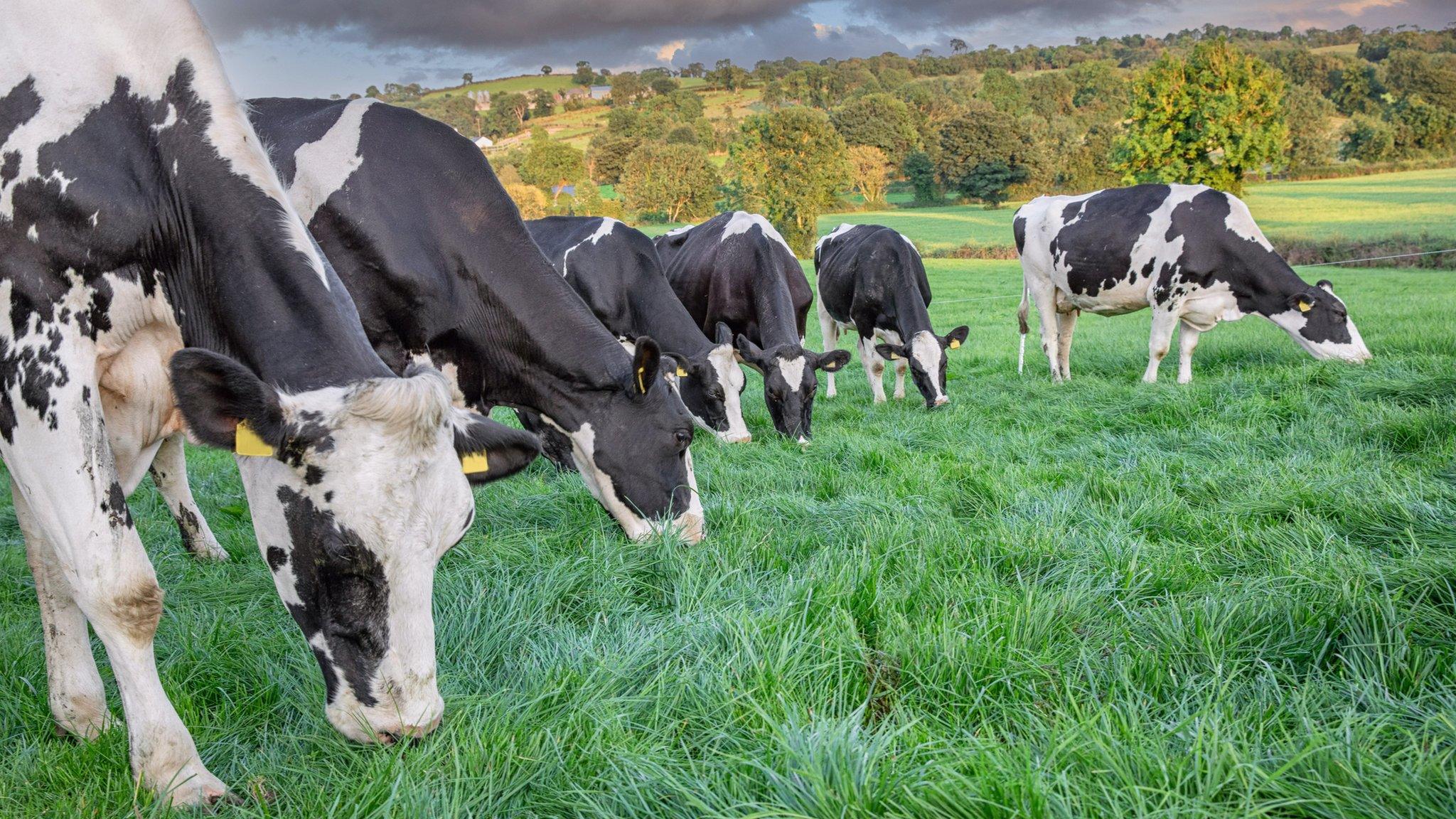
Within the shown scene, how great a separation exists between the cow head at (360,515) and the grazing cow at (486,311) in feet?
7.10

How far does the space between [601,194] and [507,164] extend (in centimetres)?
819

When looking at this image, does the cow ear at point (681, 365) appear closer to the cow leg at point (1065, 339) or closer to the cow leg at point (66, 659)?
the cow leg at point (66, 659)

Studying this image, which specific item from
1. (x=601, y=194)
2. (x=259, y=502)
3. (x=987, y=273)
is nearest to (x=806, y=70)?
(x=601, y=194)

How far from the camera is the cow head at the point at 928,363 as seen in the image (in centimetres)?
980

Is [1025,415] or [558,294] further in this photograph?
[1025,415]

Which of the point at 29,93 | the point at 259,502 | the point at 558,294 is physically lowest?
the point at 259,502

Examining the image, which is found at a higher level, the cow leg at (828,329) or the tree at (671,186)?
the tree at (671,186)

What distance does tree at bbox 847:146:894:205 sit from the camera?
218 feet

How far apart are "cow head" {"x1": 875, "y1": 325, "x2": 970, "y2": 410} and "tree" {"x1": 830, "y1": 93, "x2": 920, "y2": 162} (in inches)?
2600

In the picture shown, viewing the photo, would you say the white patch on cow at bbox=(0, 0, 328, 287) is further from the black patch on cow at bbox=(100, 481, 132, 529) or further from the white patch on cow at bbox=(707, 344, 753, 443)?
the white patch on cow at bbox=(707, 344, 753, 443)

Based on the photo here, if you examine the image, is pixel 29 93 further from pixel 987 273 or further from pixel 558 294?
pixel 987 273

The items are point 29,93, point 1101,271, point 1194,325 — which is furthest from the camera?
point 1101,271

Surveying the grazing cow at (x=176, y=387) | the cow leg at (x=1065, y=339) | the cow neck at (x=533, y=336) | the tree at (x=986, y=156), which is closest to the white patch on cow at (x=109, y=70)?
the grazing cow at (x=176, y=387)

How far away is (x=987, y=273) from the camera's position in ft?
109
